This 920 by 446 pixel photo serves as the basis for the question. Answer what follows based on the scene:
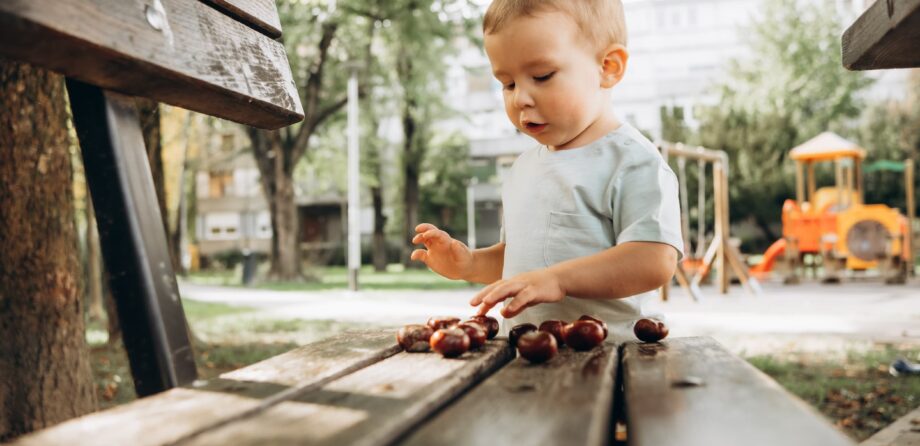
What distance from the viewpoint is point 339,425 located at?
2.98 feet

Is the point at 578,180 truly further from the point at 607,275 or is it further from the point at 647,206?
the point at 607,275

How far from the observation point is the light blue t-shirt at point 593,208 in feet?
6.17

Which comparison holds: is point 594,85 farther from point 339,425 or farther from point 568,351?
point 339,425

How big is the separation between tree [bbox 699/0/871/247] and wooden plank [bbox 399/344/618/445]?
2841cm

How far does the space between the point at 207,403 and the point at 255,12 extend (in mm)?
1025

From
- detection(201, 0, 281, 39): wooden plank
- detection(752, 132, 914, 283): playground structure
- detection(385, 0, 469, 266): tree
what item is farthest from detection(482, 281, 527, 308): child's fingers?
detection(752, 132, 914, 283): playground structure

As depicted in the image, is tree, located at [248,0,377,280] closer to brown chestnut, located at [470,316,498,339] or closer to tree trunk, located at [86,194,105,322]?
tree trunk, located at [86,194,105,322]

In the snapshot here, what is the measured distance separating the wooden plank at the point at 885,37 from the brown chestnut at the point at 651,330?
2.39 ft

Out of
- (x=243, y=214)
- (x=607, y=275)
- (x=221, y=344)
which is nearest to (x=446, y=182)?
(x=243, y=214)

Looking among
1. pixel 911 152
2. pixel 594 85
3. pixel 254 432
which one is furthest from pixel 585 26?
pixel 911 152

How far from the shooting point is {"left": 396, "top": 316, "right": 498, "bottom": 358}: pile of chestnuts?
4.75ft

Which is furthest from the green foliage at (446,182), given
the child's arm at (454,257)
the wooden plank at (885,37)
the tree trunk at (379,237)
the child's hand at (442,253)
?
the wooden plank at (885,37)

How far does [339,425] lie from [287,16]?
11143 millimetres

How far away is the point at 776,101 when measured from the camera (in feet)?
101
